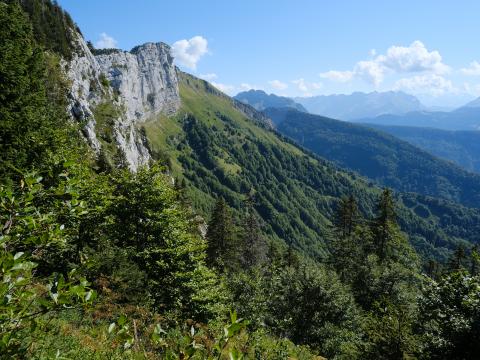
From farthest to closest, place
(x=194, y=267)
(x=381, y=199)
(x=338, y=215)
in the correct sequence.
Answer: (x=338, y=215)
(x=381, y=199)
(x=194, y=267)

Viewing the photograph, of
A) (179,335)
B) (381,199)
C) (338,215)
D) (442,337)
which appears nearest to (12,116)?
(179,335)

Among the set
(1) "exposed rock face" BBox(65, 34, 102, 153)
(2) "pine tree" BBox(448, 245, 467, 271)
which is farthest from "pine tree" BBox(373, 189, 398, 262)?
(1) "exposed rock face" BBox(65, 34, 102, 153)

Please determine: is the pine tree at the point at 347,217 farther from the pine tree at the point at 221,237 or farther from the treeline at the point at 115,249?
the treeline at the point at 115,249

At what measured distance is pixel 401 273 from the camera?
149 ft

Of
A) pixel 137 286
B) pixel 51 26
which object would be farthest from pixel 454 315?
pixel 51 26

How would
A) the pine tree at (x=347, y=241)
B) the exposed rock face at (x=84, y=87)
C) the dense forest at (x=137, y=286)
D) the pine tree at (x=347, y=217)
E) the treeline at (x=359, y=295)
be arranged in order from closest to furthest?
the dense forest at (x=137, y=286), the treeline at (x=359, y=295), the pine tree at (x=347, y=241), the pine tree at (x=347, y=217), the exposed rock face at (x=84, y=87)

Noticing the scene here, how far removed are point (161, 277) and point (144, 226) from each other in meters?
3.44

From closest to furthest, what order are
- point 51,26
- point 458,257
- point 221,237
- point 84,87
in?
point 221,237 < point 458,257 < point 51,26 < point 84,87

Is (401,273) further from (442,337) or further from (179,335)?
(179,335)

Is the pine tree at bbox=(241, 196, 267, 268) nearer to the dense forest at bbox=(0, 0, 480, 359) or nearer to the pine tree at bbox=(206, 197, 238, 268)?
the pine tree at bbox=(206, 197, 238, 268)

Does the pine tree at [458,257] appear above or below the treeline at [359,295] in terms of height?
below

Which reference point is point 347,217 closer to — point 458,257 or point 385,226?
point 385,226

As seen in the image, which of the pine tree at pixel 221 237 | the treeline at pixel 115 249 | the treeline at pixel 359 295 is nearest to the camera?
the treeline at pixel 115 249

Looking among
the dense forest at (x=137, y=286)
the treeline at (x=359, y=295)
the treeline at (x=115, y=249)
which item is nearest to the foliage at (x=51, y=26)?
the dense forest at (x=137, y=286)
